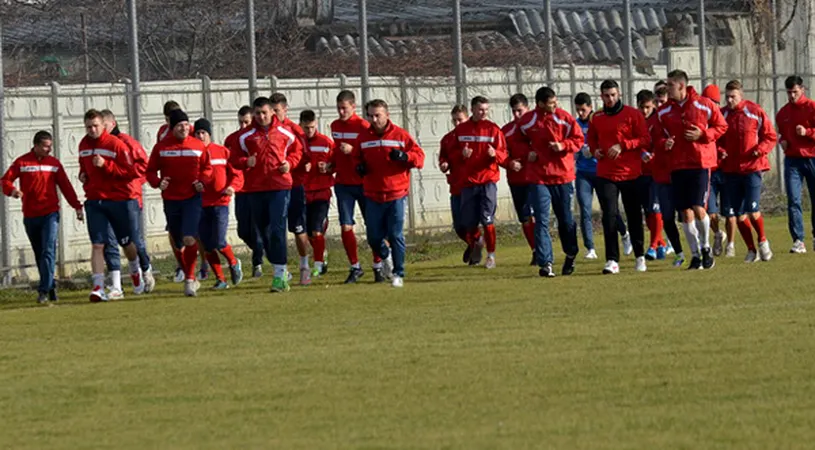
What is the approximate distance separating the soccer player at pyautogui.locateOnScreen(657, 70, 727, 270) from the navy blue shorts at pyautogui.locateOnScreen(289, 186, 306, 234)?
438cm

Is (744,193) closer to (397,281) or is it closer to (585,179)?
(585,179)

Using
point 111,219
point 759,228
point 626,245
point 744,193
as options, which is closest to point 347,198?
point 111,219

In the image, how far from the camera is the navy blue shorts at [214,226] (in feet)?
71.0

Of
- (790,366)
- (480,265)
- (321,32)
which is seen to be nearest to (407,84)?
(480,265)

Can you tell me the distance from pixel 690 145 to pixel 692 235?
3.26 feet

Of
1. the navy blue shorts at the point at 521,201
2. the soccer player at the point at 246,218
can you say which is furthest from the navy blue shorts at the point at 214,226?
the navy blue shorts at the point at 521,201

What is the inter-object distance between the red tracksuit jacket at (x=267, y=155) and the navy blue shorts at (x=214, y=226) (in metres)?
0.80

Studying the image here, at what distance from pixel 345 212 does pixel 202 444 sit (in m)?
12.1

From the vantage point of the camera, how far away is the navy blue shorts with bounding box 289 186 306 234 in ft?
73.3

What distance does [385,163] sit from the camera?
806 inches

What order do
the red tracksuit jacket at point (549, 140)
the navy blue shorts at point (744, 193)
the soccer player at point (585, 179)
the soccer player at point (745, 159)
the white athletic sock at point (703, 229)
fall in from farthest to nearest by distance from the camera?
the soccer player at point (585, 179) < the navy blue shorts at point (744, 193) < the soccer player at point (745, 159) < the red tracksuit jacket at point (549, 140) < the white athletic sock at point (703, 229)

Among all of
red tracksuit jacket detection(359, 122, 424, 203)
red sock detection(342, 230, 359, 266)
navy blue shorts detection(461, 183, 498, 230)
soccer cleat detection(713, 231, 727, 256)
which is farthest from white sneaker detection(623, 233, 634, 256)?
red tracksuit jacket detection(359, 122, 424, 203)

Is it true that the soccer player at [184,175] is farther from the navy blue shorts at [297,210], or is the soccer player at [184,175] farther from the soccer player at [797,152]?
the soccer player at [797,152]

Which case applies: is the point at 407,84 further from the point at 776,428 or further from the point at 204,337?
the point at 776,428
